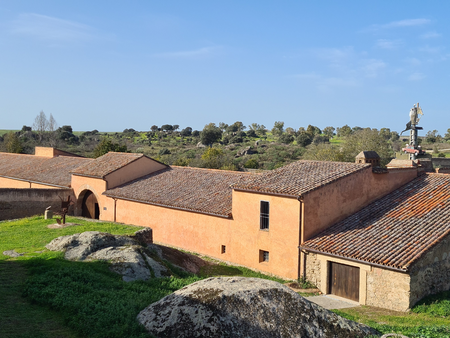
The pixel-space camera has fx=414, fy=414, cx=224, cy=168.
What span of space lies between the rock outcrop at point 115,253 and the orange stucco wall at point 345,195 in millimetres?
6514

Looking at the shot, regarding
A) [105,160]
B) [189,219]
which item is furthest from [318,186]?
[105,160]

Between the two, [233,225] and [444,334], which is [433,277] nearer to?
[444,334]

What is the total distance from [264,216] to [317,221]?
91.2 inches

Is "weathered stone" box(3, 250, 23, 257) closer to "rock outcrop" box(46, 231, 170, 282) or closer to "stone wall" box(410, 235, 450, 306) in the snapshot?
"rock outcrop" box(46, 231, 170, 282)

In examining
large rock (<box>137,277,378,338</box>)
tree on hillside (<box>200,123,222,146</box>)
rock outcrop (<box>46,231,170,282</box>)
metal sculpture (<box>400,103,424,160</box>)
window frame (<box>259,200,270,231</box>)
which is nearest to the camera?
large rock (<box>137,277,378,338</box>)

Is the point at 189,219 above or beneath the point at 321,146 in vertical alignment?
beneath

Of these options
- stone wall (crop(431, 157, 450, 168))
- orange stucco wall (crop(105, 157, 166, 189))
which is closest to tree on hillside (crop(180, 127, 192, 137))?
stone wall (crop(431, 157, 450, 168))

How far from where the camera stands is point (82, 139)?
9162 centimetres

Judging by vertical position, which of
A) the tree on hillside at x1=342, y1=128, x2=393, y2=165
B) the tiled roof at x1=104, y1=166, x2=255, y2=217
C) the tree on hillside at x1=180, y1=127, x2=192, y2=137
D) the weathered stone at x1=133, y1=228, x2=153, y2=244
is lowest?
the weathered stone at x1=133, y1=228, x2=153, y2=244

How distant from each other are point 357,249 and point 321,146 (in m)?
37.6

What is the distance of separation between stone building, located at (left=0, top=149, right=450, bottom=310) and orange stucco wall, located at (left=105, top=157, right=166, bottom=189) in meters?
0.52

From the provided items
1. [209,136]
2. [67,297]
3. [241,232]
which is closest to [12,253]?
[67,297]

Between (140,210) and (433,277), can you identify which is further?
(140,210)

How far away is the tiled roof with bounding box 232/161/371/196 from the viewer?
1730 centimetres
